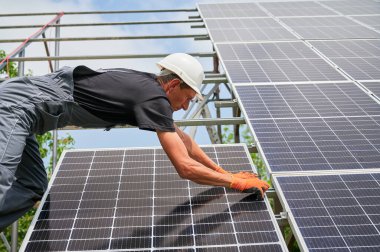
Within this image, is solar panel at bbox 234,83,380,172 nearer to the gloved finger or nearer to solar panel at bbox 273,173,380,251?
solar panel at bbox 273,173,380,251

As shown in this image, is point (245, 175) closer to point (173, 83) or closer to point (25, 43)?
point (173, 83)

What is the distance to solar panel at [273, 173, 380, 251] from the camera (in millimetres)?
3566

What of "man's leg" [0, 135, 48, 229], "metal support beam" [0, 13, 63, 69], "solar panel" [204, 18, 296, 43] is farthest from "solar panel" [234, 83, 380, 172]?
"metal support beam" [0, 13, 63, 69]

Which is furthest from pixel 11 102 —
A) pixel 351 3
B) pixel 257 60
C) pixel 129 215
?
pixel 351 3

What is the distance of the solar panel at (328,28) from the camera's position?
31.7ft

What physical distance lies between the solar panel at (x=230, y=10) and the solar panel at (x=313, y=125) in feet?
18.7

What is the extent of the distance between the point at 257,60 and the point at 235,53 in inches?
24.2

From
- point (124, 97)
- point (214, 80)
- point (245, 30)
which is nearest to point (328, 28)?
point (245, 30)

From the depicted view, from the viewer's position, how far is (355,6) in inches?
508

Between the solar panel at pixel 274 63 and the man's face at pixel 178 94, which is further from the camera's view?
the solar panel at pixel 274 63

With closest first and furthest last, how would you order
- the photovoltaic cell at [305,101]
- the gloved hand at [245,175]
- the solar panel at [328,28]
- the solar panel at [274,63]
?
1. the gloved hand at [245,175]
2. the photovoltaic cell at [305,101]
3. the solar panel at [274,63]
4. the solar panel at [328,28]

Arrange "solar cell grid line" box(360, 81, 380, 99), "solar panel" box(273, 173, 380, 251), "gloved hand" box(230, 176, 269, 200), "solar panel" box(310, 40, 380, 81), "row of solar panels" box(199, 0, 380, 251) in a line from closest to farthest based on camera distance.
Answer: "solar panel" box(273, 173, 380, 251) < "row of solar panels" box(199, 0, 380, 251) < "gloved hand" box(230, 176, 269, 200) < "solar cell grid line" box(360, 81, 380, 99) < "solar panel" box(310, 40, 380, 81)

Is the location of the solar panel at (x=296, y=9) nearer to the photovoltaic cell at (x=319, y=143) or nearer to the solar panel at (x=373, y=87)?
the solar panel at (x=373, y=87)

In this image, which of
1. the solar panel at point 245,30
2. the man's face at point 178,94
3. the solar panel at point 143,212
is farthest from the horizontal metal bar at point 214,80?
the man's face at point 178,94
